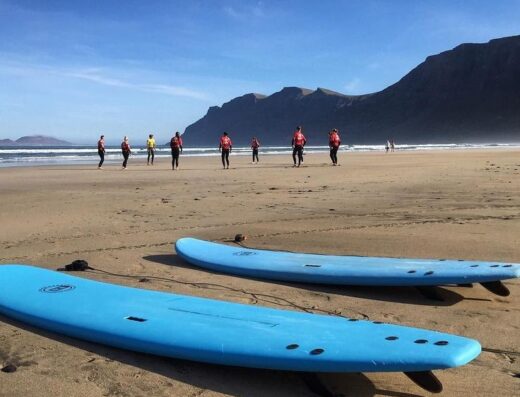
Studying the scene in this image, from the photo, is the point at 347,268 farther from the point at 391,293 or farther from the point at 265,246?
the point at 265,246

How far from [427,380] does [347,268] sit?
70.4 inches

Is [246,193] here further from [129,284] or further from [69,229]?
[129,284]

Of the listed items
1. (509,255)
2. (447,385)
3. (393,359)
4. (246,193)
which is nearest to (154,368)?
(393,359)

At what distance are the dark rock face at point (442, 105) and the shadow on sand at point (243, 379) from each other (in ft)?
348

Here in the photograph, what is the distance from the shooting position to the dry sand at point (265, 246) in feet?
7.53

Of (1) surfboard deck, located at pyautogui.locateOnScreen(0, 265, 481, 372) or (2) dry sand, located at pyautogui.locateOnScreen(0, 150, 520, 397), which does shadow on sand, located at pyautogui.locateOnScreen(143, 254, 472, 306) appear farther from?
(1) surfboard deck, located at pyautogui.locateOnScreen(0, 265, 481, 372)

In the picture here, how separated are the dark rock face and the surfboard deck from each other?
10588 cm

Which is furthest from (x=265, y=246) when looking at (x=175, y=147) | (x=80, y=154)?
(x=80, y=154)

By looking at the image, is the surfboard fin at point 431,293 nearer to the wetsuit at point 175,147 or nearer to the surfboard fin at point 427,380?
the surfboard fin at point 427,380

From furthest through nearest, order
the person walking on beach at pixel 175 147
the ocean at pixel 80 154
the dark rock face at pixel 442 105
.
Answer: the dark rock face at pixel 442 105
the ocean at pixel 80 154
the person walking on beach at pixel 175 147

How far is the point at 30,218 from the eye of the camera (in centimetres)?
703

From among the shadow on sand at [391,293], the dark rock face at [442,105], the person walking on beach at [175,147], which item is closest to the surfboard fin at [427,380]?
the shadow on sand at [391,293]

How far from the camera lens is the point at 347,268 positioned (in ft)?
12.5

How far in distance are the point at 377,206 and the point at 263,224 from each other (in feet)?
6.66
